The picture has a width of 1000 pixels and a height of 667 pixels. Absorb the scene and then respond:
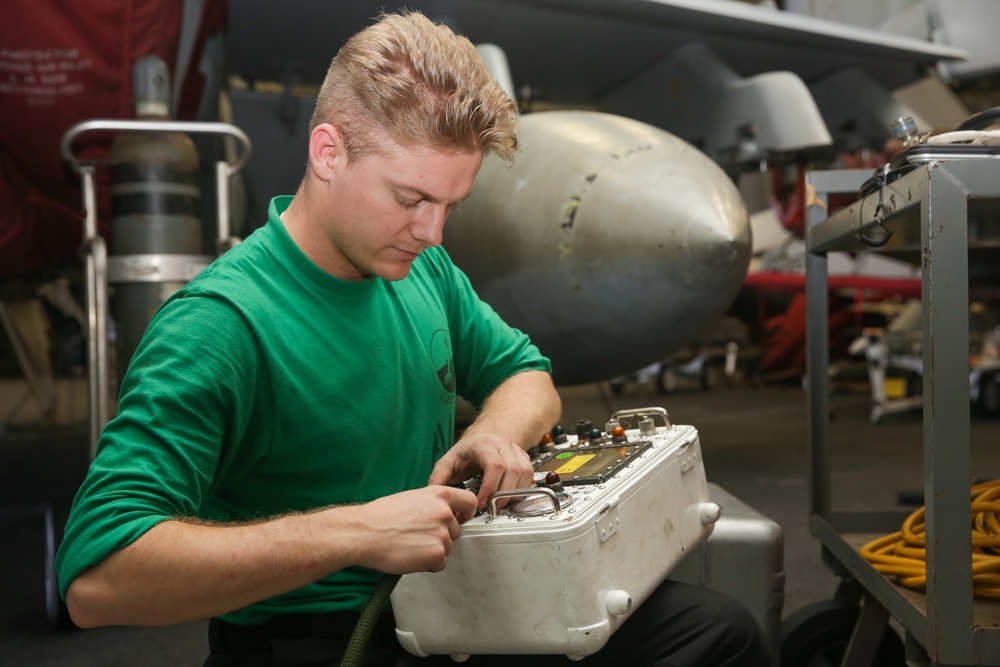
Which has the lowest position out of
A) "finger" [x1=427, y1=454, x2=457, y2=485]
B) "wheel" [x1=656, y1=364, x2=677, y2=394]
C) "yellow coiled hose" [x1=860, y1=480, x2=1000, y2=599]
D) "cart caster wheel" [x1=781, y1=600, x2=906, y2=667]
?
"wheel" [x1=656, y1=364, x2=677, y2=394]

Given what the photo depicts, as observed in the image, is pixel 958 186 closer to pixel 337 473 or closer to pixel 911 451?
pixel 337 473

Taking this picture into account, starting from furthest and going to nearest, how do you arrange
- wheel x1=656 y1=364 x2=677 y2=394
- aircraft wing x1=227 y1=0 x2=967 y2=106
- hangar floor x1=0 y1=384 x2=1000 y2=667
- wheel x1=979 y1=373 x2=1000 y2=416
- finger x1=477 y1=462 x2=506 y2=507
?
wheel x1=656 y1=364 x2=677 y2=394 → wheel x1=979 y1=373 x2=1000 y2=416 → aircraft wing x1=227 y1=0 x2=967 y2=106 → hangar floor x1=0 y1=384 x2=1000 y2=667 → finger x1=477 y1=462 x2=506 y2=507

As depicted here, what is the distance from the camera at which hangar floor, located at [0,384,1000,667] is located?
5.90 ft

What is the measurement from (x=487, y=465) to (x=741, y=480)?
8.66 ft

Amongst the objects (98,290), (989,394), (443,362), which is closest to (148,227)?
(98,290)

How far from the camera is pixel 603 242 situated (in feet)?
6.63

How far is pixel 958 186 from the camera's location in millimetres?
950

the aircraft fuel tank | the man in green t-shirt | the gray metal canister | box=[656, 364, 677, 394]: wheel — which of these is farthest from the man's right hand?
box=[656, 364, 677, 394]: wheel

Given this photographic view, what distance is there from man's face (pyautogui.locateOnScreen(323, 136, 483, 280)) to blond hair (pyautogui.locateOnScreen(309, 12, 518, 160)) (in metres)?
0.02

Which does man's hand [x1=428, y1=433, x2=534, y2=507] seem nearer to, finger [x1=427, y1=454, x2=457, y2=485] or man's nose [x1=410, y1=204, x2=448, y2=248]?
finger [x1=427, y1=454, x2=457, y2=485]

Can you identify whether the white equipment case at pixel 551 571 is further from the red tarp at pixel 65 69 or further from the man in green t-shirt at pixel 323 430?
the red tarp at pixel 65 69

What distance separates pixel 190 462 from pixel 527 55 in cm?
334

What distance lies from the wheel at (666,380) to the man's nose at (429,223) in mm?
6397

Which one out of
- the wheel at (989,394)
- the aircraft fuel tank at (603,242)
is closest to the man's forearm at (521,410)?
the aircraft fuel tank at (603,242)
